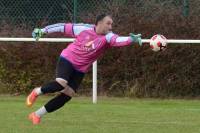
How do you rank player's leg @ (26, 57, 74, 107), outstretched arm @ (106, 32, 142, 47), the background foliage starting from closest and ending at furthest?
outstretched arm @ (106, 32, 142, 47) < player's leg @ (26, 57, 74, 107) < the background foliage

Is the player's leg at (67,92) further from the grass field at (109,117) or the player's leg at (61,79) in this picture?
the grass field at (109,117)

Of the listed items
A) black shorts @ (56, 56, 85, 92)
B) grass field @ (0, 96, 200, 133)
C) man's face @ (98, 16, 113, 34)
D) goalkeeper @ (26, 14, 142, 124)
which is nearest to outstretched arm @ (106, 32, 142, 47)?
goalkeeper @ (26, 14, 142, 124)

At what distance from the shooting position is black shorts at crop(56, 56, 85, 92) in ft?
33.0

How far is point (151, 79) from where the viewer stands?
55.4ft

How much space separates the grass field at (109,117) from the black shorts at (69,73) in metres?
0.69

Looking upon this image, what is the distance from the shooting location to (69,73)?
33.2 ft

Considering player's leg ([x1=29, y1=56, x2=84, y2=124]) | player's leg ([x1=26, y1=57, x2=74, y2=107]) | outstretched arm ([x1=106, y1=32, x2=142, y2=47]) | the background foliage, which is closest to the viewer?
outstretched arm ([x1=106, y1=32, x2=142, y2=47])

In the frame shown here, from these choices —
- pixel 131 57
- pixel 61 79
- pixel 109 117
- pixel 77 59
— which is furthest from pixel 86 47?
pixel 131 57

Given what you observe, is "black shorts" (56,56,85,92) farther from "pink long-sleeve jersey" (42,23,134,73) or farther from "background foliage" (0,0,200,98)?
"background foliage" (0,0,200,98)

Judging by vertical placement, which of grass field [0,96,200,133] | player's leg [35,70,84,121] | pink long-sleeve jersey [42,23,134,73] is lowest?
grass field [0,96,200,133]

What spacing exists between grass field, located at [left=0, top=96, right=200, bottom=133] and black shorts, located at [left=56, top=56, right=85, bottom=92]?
2.26 ft

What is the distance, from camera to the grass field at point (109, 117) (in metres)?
10.1

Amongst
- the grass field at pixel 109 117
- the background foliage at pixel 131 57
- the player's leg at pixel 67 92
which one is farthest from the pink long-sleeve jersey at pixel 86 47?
the background foliage at pixel 131 57

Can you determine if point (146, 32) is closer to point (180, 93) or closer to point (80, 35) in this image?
point (180, 93)
